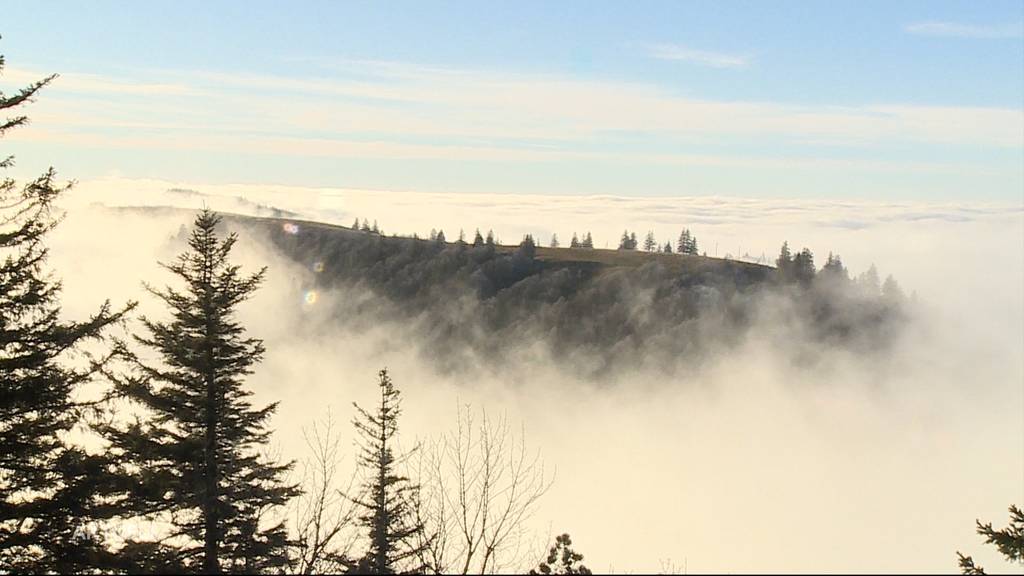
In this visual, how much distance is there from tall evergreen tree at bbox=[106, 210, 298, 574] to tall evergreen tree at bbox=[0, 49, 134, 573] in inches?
75.7

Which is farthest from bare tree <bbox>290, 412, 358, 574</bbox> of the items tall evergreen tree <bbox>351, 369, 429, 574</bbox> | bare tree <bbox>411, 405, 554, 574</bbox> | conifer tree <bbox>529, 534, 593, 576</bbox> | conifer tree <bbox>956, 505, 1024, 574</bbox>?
conifer tree <bbox>956, 505, 1024, 574</bbox>

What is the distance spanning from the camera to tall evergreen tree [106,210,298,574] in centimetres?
1803

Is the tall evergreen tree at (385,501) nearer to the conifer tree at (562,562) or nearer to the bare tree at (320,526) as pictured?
the bare tree at (320,526)

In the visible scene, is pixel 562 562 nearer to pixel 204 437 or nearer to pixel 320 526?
pixel 320 526

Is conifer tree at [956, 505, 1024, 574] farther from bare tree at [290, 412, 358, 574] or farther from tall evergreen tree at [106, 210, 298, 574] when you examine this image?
tall evergreen tree at [106, 210, 298, 574]

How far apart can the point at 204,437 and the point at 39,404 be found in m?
4.34

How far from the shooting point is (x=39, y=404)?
49.9ft

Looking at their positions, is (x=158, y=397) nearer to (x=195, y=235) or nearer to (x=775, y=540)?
(x=195, y=235)

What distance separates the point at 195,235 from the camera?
20078mm

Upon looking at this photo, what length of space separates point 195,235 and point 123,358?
13.9ft

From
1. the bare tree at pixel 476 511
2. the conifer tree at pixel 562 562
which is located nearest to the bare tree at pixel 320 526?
the bare tree at pixel 476 511

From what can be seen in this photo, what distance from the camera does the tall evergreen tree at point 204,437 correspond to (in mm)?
18031

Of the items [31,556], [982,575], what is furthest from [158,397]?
[982,575]

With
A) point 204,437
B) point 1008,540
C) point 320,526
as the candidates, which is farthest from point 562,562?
point 204,437
